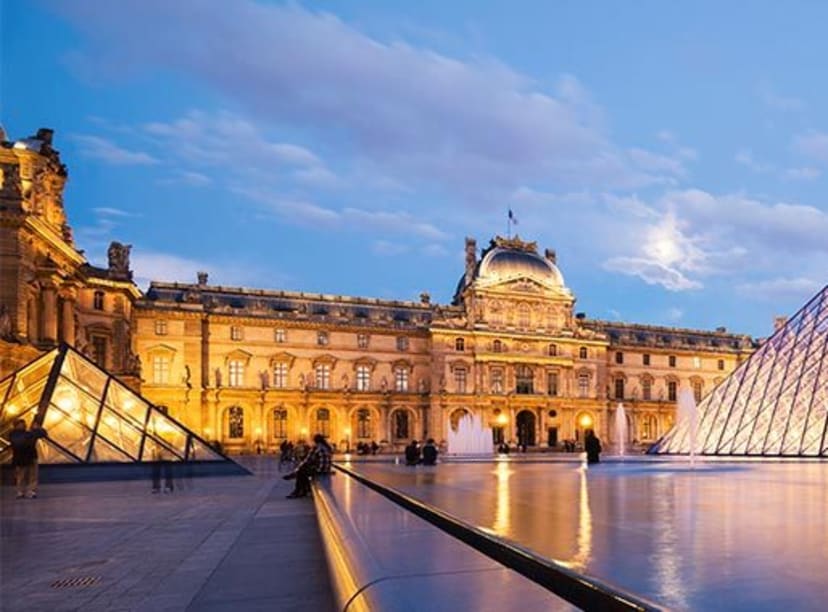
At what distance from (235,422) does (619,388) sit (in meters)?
30.9

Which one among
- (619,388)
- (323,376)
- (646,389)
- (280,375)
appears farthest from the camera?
(646,389)

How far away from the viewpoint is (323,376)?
1945 inches

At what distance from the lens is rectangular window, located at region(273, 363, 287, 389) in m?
47.8

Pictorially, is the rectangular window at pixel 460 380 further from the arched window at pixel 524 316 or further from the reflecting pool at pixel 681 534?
the reflecting pool at pixel 681 534

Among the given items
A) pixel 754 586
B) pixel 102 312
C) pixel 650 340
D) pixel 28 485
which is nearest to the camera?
pixel 754 586

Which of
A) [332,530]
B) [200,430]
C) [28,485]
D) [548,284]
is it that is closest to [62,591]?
[332,530]

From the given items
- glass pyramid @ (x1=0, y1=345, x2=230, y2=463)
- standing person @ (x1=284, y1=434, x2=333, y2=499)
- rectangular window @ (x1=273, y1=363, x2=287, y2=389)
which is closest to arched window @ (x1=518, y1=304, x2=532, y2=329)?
rectangular window @ (x1=273, y1=363, x2=287, y2=389)

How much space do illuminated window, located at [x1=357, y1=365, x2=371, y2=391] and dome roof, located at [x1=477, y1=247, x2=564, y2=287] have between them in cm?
1122

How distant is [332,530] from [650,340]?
58.3m

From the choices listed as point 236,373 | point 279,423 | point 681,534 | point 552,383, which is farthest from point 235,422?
point 681,534

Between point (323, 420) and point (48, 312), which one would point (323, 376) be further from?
point (48, 312)

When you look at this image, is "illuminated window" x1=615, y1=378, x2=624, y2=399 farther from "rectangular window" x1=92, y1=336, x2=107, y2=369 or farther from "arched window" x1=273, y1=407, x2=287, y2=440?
"rectangular window" x1=92, y1=336, x2=107, y2=369

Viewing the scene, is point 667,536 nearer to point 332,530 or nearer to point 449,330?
point 332,530

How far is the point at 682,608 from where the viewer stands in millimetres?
2656
